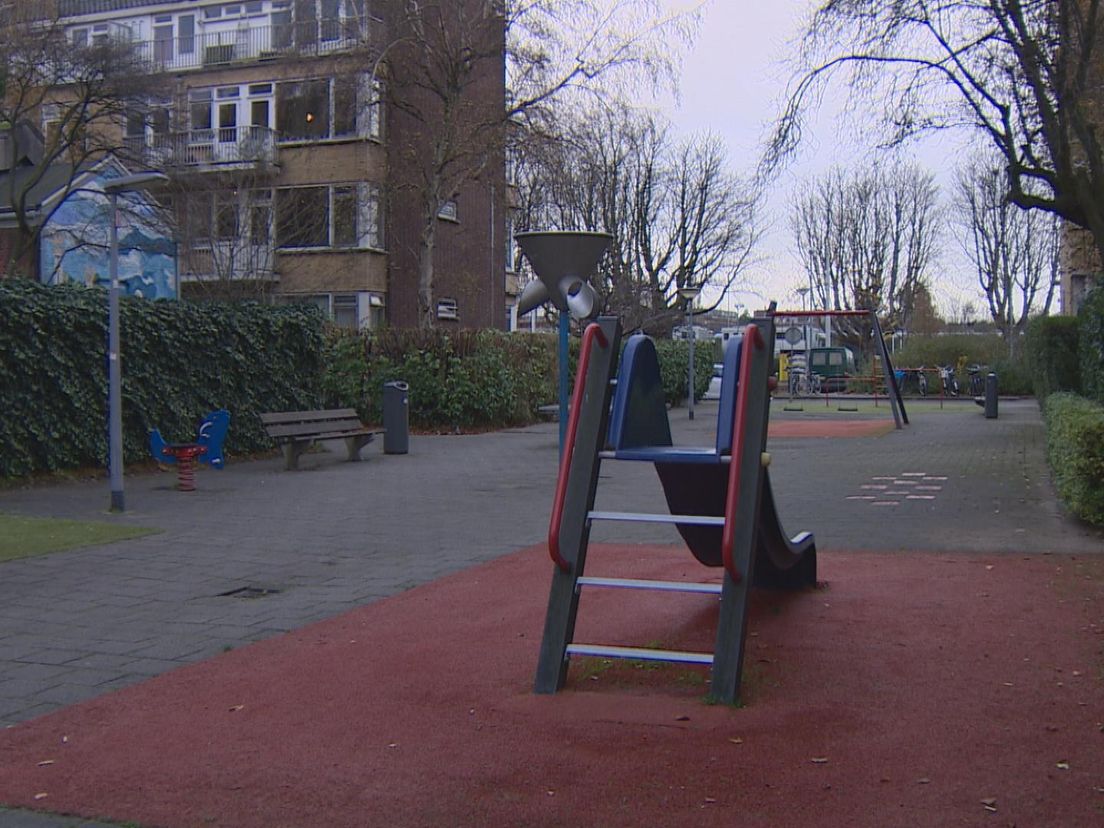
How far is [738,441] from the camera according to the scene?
18.7ft

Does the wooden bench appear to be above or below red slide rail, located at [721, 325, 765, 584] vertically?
below

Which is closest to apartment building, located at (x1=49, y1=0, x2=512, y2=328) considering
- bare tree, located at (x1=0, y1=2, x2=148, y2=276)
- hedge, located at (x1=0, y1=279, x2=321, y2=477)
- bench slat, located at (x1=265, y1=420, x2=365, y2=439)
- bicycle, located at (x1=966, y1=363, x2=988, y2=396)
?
bare tree, located at (x1=0, y1=2, x2=148, y2=276)

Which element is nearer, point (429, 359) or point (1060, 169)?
point (1060, 169)

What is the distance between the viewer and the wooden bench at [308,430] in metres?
17.2

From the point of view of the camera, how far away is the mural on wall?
27031 mm

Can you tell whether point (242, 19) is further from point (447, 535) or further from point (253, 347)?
point (447, 535)

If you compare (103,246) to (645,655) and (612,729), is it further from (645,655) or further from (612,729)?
(612,729)

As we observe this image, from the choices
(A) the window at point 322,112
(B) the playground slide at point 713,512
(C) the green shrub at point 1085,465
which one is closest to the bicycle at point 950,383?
(A) the window at point 322,112

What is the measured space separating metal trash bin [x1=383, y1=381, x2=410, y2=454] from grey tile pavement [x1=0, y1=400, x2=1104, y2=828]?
1.01ft

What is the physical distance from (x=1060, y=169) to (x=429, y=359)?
1271 centimetres

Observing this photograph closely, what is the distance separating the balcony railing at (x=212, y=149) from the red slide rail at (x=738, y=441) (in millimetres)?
26876

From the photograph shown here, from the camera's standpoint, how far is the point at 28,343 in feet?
46.9

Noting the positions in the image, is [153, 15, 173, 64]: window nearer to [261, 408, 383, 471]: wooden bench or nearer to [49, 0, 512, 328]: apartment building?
[49, 0, 512, 328]: apartment building

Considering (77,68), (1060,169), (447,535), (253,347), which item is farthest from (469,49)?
(447,535)
